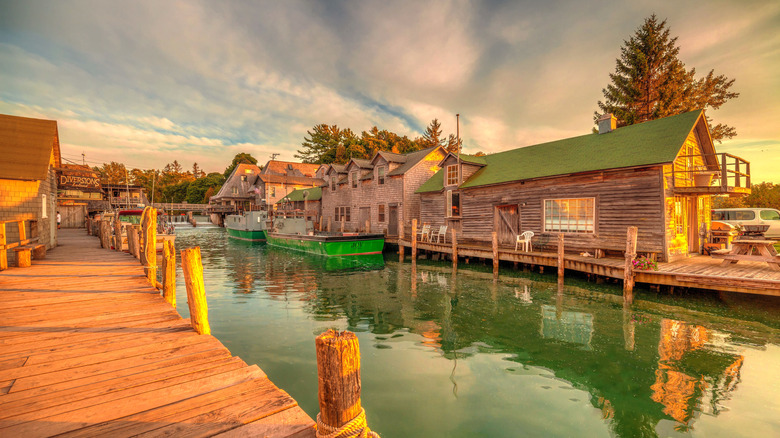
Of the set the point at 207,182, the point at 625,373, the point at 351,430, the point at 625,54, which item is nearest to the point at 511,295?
the point at 625,373

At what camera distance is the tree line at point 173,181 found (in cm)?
8378

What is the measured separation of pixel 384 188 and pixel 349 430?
2696 cm

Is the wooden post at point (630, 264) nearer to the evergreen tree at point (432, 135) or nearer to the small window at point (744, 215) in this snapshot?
the small window at point (744, 215)

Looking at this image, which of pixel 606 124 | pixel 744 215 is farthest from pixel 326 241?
pixel 744 215

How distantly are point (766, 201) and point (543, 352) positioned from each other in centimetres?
4473

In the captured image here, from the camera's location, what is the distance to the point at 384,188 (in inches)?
1136

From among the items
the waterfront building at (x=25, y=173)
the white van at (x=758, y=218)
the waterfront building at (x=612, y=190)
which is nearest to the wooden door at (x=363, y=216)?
the waterfront building at (x=612, y=190)

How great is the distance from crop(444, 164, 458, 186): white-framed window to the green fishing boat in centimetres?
643

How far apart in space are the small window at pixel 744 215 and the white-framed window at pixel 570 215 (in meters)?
14.0

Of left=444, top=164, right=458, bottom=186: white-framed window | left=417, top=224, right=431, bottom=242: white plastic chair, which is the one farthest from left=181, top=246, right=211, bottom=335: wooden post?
left=417, top=224, right=431, bottom=242: white plastic chair

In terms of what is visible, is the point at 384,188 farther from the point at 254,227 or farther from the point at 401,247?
the point at 254,227

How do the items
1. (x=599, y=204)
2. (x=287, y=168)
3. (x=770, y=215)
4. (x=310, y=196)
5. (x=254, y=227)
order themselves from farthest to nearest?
(x=287, y=168) → (x=310, y=196) → (x=254, y=227) → (x=770, y=215) → (x=599, y=204)

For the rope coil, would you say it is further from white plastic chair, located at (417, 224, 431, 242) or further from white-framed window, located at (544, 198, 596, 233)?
white plastic chair, located at (417, 224, 431, 242)

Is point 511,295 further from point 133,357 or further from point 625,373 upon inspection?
point 133,357
